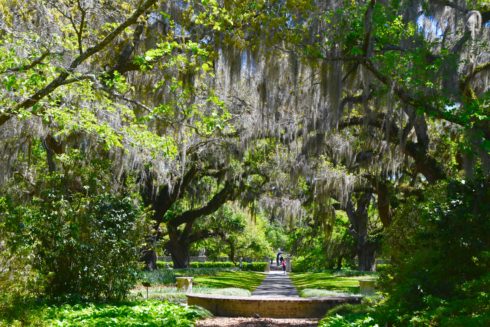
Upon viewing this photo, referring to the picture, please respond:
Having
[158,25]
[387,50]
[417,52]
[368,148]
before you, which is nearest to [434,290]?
[417,52]

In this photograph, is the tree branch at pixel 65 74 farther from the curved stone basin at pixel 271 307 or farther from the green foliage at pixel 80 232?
the curved stone basin at pixel 271 307

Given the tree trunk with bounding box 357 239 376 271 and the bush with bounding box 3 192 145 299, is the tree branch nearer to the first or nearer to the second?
the bush with bounding box 3 192 145 299

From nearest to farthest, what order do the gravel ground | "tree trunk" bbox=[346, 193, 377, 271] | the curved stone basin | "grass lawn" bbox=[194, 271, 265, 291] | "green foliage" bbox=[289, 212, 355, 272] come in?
the gravel ground
the curved stone basin
"grass lawn" bbox=[194, 271, 265, 291]
"tree trunk" bbox=[346, 193, 377, 271]
"green foliage" bbox=[289, 212, 355, 272]

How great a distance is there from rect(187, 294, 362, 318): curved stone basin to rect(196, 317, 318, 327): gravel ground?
0.51 m

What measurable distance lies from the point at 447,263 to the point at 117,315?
492cm

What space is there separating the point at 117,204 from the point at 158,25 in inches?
147

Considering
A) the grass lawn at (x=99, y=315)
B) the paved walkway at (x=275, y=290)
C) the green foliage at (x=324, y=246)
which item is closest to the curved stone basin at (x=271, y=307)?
the grass lawn at (x=99, y=315)

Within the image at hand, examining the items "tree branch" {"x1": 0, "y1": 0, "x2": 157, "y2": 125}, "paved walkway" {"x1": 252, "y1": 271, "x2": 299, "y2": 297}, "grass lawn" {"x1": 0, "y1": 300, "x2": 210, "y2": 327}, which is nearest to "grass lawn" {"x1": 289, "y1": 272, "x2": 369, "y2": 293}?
"paved walkway" {"x1": 252, "y1": 271, "x2": 299, "y2": 297}

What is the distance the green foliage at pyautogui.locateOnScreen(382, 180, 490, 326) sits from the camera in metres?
6.61

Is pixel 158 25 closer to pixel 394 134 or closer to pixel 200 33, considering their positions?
pixel 200 33

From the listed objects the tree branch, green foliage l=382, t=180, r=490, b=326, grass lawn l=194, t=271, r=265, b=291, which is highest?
the tree branch

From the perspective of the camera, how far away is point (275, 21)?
913 centimetres

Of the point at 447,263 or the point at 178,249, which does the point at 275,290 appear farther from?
the point at 447,263

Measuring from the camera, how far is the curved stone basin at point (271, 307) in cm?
1313
